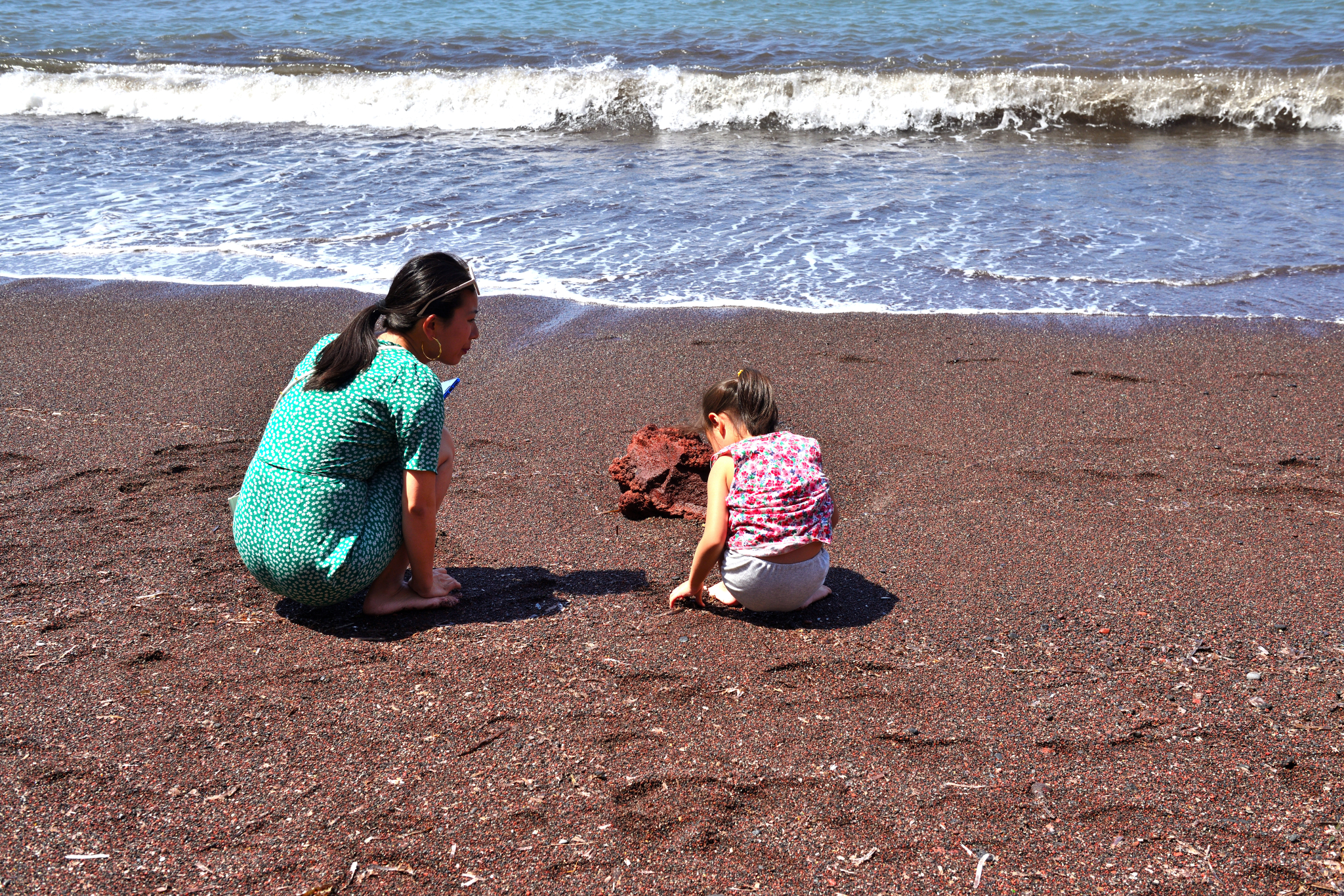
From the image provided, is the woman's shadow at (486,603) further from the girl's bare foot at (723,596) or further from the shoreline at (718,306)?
the shoreline at (718,306)

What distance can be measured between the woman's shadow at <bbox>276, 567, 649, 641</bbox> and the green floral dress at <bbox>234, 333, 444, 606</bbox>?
0.49ft

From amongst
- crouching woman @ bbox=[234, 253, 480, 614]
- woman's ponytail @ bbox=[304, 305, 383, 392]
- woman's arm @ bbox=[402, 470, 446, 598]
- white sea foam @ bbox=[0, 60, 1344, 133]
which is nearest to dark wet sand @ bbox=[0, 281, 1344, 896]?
woman's arm @ bbox=[402, 470, 446, 598]

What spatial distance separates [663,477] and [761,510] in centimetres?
86

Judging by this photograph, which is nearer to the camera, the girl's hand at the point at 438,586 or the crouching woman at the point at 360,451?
the crouching woman at the point at 360,451

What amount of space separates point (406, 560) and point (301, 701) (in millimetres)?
600

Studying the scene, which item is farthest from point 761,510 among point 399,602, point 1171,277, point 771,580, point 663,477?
point 1171,277

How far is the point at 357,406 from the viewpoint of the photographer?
299cm

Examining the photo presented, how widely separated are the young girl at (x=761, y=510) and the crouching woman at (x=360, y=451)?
0.87 meters

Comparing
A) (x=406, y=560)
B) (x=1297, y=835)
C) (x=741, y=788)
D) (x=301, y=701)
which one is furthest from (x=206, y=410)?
(x=1297, y=835)

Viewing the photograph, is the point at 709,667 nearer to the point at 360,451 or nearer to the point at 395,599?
the point at 395,599

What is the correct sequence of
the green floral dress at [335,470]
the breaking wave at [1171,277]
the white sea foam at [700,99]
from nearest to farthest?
1. the green floral dress at [335,470]
2. the breaking wave at [1171,277]
3. the white sea foam at [700,99]

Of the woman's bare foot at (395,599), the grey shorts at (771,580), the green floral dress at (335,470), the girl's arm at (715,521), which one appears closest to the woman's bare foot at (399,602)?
the woman's bare foot at (395,599)

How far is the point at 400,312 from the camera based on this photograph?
3088mm

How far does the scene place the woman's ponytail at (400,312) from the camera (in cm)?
300
